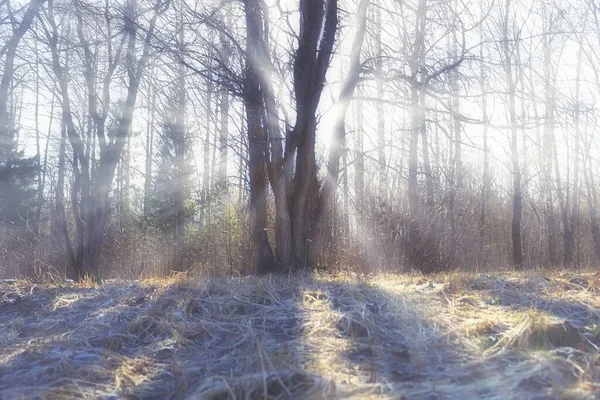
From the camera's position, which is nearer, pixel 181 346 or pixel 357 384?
pixel 357 384

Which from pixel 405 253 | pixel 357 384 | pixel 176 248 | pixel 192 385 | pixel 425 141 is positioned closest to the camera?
pixel 357 384

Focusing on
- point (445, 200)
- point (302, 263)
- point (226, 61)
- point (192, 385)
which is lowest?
point (192, 385)

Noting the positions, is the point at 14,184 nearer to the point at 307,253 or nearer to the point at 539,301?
the point at 307,253

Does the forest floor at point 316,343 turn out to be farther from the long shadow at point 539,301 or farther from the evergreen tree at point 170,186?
the evergreen tree at point 170,186

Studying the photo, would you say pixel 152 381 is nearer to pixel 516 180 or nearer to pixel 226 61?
pixel 226 61

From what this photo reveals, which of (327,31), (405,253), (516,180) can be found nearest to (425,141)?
(516,180)

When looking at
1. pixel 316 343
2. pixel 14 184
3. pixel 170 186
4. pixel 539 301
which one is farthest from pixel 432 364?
pixel 14 184

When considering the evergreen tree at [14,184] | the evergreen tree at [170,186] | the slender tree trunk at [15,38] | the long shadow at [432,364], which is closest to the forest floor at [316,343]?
the long shadow at [432,364]

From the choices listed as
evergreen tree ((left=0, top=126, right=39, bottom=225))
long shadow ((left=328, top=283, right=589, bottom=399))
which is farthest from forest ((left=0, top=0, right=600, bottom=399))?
evergreen tree ((left=0, top=126, right=39, bottom=225))

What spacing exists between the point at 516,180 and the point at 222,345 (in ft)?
43.7

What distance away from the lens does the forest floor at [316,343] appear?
2688 mm

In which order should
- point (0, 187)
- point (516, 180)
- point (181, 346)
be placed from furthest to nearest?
point (0, 187) → point (516, 180) → point (181, 346)

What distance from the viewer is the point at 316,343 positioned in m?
3.38

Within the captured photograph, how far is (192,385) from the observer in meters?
2.91
